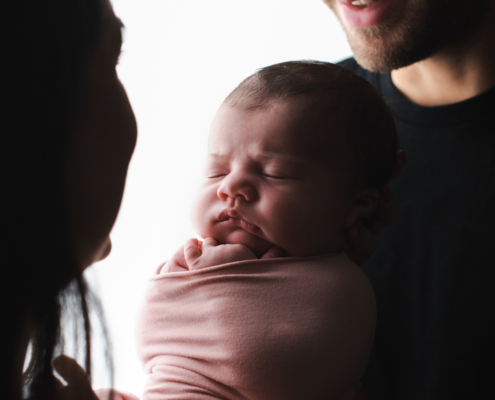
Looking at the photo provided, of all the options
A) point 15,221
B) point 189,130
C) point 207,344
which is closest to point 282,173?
point 207,344

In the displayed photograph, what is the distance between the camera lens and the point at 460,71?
3.88 feet

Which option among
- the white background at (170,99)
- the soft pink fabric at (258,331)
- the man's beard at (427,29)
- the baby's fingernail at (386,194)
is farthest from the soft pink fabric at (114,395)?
the man's beard at (427,29)

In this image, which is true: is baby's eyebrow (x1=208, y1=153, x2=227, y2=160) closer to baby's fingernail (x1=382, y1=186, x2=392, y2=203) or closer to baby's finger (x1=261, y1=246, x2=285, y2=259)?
baby's finger (x1=261, y1=246, x2=285, y2=259)

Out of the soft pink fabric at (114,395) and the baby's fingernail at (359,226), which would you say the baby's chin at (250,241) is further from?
the soft pink fabric at (114,395)

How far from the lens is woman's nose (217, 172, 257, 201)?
2.69 ft

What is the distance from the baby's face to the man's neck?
1.87 ft

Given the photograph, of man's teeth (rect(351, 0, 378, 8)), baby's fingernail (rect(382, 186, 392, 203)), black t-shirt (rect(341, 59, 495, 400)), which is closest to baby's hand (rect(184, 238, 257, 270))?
baby's fingernail (rect(382, 186, 392, 203))

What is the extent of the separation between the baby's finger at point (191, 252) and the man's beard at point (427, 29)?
2.72 ft

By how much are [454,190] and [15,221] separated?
1061mm

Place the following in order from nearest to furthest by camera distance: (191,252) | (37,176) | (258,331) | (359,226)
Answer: (37,176), (258,331), (191,252), (359,226)

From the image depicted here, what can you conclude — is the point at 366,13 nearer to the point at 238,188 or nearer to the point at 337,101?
the point at 337,101

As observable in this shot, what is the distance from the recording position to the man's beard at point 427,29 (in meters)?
1.15

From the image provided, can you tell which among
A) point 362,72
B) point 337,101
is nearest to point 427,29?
point 362,72

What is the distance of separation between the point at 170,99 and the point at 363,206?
0.97 meters
